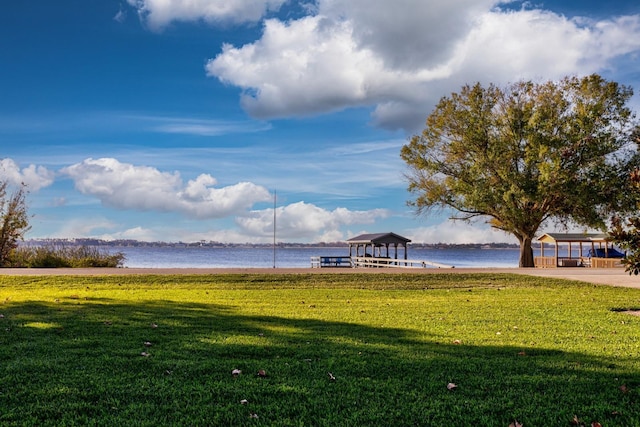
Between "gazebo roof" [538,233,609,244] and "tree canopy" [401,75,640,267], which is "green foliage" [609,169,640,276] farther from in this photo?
"gazebo roof" [538,233,609,244]

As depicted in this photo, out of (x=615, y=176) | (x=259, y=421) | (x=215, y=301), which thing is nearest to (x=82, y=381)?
(x=259, y=421)

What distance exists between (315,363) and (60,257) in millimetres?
Answer: 26891

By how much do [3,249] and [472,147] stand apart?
95.4 ft

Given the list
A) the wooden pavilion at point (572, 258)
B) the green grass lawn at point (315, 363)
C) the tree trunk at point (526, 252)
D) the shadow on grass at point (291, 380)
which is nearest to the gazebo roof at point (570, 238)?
the wooden pavilion at point (572, 258)

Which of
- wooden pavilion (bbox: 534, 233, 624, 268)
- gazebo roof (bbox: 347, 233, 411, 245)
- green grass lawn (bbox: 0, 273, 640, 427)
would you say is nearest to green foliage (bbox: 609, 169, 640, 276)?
green grass lawn (bbox: 0, 273, 640, 427)

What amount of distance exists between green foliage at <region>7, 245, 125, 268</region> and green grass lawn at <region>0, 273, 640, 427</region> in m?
15.6

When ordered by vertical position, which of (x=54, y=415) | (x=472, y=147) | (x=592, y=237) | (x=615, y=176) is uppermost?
(x=472, y=147)

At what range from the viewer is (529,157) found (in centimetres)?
3262

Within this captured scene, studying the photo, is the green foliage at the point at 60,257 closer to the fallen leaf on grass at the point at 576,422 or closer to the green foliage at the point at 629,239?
the green foliage at the point at 629,239

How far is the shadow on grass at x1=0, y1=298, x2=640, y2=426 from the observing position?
4922 mm

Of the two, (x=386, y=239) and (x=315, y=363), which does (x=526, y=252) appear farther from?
(x=315, y=363)

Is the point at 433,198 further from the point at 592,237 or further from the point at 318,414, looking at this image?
the point at 318,414

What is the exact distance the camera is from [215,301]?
47.6 ft

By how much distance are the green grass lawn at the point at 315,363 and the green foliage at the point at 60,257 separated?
15.6m
